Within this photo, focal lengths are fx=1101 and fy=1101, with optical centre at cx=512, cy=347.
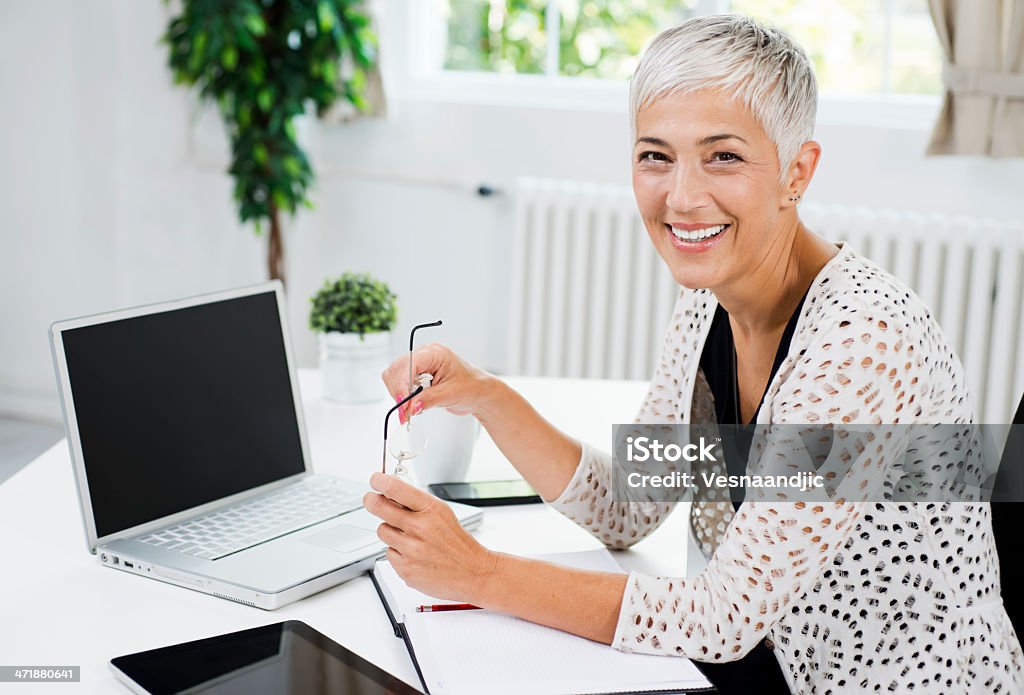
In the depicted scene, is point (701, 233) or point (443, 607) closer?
point (443, 607)

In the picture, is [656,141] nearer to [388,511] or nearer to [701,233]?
[701,233]

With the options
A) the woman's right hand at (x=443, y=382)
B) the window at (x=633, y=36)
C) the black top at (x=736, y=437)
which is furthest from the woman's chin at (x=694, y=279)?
the window at (x=633, y=36)

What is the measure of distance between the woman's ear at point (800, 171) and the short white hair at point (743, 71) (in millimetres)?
14

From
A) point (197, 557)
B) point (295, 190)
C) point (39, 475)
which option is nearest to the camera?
point (197, 557)

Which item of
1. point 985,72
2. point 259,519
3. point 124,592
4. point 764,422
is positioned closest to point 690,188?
point 764,422

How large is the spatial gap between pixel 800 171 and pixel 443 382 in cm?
50

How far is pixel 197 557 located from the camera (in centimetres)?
123

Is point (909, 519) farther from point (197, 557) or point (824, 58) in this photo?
point (824, 58)

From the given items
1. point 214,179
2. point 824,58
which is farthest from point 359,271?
point 824,58

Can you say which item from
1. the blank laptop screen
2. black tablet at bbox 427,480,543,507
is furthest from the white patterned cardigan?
the blank laptop screen

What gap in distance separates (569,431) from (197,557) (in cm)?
71

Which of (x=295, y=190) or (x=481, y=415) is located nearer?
(x=481, y=415)

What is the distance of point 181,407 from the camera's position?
52.6 inches

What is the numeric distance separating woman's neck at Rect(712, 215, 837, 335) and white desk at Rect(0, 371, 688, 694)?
1.04 ft
